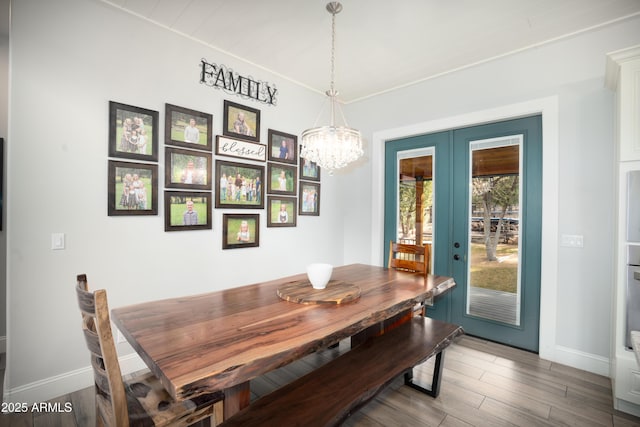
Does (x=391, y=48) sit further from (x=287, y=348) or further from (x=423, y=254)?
(x=287, y=348)

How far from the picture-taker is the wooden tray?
1.71m

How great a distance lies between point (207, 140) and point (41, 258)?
150 centimetres

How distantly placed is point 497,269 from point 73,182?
3732 mm

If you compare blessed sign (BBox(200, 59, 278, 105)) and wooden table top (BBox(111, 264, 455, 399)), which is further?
blessed sign (BBox(200, 59, 278, 105))

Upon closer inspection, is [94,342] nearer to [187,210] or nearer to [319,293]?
[319,293]

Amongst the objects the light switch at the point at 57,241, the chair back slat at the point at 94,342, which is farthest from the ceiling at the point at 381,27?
the chair back slat at the point at 94,342

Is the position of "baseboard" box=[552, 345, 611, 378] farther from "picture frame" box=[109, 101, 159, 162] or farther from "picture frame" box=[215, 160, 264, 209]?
"picture frame" box=[109, 101, 159, 162]

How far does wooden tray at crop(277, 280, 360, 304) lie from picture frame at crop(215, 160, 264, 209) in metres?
1.28

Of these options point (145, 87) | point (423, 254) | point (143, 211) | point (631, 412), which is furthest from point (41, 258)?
point (631, 412)

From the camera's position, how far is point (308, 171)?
3.77m

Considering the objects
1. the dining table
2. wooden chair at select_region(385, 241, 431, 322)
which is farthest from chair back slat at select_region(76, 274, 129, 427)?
wooden chair at select_region(385, 241, 431, 322)

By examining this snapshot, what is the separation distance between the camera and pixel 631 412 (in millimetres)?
1943

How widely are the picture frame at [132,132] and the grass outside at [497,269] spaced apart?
3.19 m

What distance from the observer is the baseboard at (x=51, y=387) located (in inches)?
77.3
